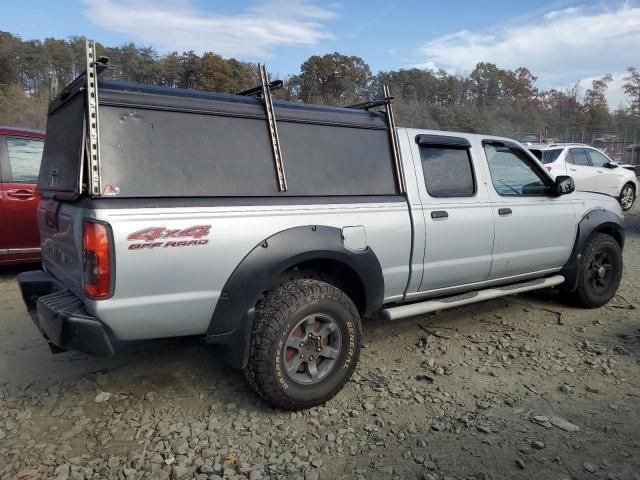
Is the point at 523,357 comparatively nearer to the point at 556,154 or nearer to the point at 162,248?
the point at 162,248

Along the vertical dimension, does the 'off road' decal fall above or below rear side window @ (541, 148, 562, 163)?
below

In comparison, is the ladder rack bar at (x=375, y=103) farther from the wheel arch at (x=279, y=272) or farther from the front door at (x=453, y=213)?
the wheel arch at (x=279, y=272)

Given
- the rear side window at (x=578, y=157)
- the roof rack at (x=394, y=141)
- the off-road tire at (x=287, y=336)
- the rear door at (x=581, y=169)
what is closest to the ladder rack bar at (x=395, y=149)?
the roof rack at (x=394, y=141)

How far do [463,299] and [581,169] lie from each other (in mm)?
10083

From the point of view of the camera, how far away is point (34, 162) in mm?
5680

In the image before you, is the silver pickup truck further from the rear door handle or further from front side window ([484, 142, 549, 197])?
the rear door handle

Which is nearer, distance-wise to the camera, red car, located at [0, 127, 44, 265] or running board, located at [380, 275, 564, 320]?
running board, located at [380, 275, 564, 320]

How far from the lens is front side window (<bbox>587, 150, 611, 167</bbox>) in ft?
40.9

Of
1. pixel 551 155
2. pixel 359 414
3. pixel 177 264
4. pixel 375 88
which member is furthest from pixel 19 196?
pixel 375 88

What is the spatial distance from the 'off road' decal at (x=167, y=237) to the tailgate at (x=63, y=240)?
1.11 feet

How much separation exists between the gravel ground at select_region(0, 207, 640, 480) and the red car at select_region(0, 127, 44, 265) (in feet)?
4.87

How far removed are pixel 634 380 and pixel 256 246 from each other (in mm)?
2887

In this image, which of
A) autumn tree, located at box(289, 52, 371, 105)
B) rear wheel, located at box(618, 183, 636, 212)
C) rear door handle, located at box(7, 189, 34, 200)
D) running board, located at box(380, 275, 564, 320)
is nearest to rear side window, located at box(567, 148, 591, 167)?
rear wheel, located at box(618, 183, 636, 212)

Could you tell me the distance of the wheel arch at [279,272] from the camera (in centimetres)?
272
